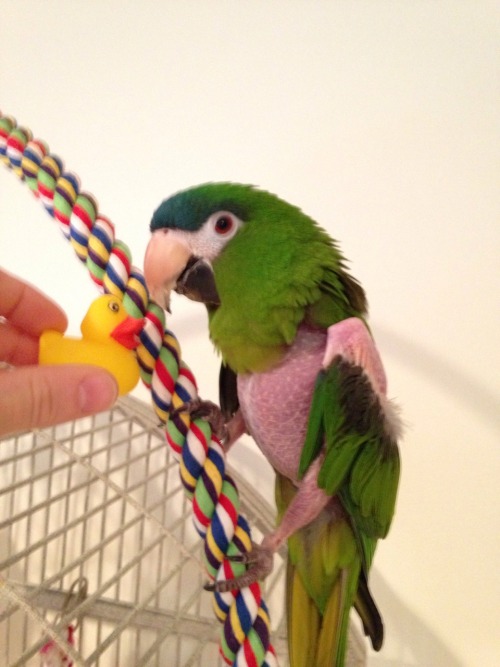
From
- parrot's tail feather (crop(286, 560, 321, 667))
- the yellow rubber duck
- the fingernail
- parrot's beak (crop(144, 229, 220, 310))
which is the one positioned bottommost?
parrot's tail feather (crop(286, 560, 321, 667))

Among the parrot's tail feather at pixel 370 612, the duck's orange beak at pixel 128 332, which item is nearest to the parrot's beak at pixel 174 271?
the duck's orange beak at pixel 128 332

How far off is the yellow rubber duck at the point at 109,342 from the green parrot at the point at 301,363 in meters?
0.09

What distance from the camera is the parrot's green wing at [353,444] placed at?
1.29 feet

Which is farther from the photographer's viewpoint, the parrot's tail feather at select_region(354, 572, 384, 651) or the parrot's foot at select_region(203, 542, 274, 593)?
the parrot's tail feather at select_region(354, 572, 384, 651)

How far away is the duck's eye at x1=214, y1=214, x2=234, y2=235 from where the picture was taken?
1.43 feet

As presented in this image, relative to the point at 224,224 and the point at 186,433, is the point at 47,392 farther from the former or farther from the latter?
the point at 224,224

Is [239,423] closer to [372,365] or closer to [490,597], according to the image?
[372,365]

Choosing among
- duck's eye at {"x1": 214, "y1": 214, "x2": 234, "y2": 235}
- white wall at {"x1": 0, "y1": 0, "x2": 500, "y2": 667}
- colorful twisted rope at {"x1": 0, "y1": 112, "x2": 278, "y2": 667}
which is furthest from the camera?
white wall at {"x1": 0, "y1": 0, "x2": 500, "y2": 667}

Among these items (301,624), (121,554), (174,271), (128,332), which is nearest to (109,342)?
(128,332)

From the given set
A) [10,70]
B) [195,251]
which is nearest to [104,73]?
[10,70]

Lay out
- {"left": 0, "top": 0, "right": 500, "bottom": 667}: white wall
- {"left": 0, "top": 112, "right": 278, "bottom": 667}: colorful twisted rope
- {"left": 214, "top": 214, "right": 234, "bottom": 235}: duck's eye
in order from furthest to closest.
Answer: {"left": 0, "top": 0, "right": 500, "bottom": 667}: white wall < {"left": 214, "top": 214, "right": 234, "bottom": 235}: duck's eye < {"left": 0, "top": 112, "right": 278, "bottom": 667}: colorful twisted rope

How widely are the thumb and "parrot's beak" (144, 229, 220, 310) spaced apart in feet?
0.39

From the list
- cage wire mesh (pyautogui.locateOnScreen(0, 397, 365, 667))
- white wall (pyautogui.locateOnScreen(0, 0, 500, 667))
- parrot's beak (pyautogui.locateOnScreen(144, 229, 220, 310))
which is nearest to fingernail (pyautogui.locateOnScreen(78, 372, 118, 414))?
parrot's beak (pyautogui.locateOnScreen(144, 229, 220, 310))

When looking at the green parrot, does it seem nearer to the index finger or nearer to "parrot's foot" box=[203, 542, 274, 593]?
"parrot's foot" box=[203, 542, 274, 593]
